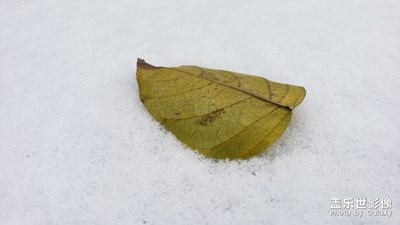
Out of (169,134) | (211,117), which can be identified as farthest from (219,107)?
(169,134)

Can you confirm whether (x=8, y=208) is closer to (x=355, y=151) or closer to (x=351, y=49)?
(x=355, y=151)

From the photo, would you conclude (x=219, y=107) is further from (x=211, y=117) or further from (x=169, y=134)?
(x=169, y=134)

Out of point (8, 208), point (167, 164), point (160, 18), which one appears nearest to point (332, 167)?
point (167, 164)
